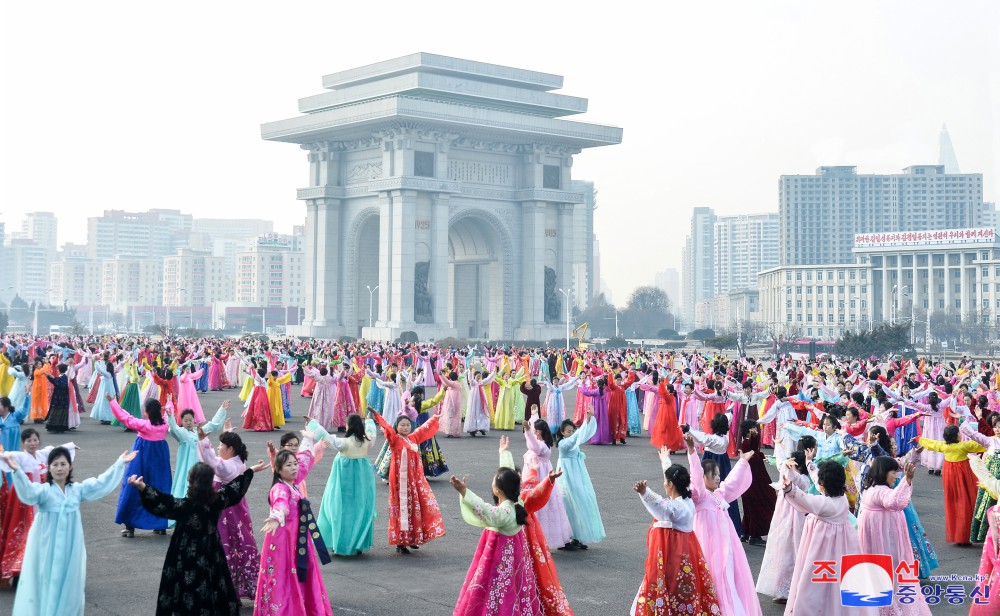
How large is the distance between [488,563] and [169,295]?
16471cm

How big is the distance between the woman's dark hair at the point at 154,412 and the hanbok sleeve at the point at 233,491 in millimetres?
3322

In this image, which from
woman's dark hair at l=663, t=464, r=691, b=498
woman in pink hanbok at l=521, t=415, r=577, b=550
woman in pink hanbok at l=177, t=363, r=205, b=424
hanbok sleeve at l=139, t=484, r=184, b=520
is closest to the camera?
hanbok sleeve at l=139, t=484, r=184, b=520

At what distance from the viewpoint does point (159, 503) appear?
6914 millimetres

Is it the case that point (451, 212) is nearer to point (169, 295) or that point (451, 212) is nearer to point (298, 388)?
point (298, 388)

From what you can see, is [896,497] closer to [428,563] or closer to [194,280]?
[428,563]

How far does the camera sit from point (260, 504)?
12.0 m

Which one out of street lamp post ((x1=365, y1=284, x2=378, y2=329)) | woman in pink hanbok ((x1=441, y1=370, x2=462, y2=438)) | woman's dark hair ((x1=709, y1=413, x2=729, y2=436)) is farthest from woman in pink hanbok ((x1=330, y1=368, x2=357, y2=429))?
street lamp post ((x1=365, y1=284, x2=378, y2=329))

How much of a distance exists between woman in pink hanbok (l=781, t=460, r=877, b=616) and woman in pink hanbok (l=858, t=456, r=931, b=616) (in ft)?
1.96

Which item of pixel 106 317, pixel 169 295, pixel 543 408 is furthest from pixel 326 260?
pixel 169 295

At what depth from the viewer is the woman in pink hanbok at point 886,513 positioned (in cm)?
803

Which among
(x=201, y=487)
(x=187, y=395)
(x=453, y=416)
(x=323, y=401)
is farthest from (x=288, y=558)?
(x=323, y=401)

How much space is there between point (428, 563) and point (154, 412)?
2.95 m

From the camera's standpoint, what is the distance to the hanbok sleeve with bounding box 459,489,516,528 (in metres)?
7.06

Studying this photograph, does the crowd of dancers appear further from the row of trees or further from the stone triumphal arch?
the row of trees
